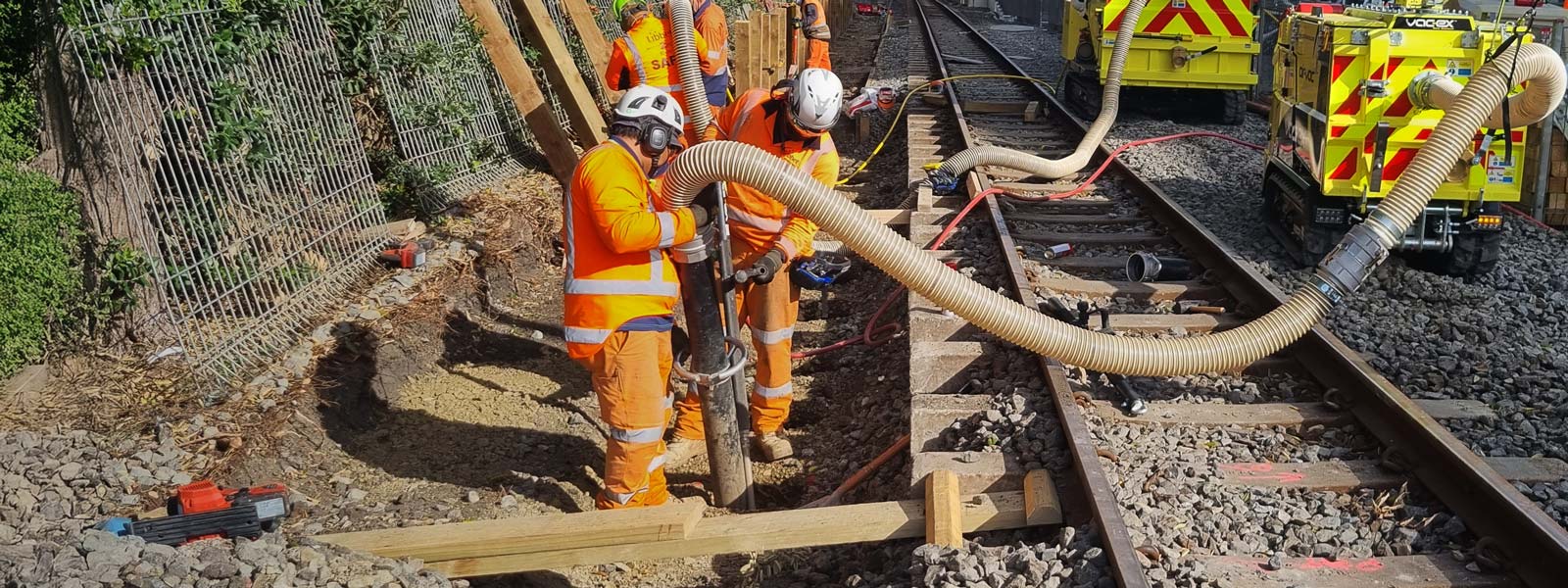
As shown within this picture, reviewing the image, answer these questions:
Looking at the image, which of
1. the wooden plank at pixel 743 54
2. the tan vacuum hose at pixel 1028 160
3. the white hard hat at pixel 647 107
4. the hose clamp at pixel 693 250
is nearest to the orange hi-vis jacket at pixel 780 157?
the hose clamp at pixel 693 250

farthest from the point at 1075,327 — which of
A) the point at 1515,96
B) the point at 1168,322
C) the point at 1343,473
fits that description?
the point at 1515,96

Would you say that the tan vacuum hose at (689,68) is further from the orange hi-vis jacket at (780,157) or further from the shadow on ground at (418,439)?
the shadow on ground at (418,439)

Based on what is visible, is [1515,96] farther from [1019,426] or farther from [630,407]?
[630,407]

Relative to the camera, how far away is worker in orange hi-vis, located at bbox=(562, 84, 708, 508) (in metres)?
4.27

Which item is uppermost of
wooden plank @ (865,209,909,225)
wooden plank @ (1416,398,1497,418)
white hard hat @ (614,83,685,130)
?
white hard hat @ (614,83,685,130)

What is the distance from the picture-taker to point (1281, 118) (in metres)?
8.03

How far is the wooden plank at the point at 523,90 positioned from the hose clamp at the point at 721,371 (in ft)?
7.46

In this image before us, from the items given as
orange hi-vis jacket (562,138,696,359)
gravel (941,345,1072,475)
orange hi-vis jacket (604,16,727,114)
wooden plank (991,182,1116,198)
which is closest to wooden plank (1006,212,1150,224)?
wooden plank (991,182,1116,198)

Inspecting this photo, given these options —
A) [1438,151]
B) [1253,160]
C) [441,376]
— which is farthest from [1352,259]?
[1253,160]

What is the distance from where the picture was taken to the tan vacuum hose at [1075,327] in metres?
4.21

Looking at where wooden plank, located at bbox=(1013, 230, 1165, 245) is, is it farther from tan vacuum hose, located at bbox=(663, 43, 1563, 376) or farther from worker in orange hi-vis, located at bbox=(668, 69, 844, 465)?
tan vacuum hose, located at bbox=(663, 43, 1563, 376)

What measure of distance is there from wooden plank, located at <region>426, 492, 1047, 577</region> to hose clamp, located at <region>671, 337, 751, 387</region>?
0.77 meters

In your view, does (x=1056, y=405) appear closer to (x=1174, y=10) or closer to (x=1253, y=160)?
(x=1253, y=160)

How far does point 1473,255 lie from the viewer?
22.9 ft
